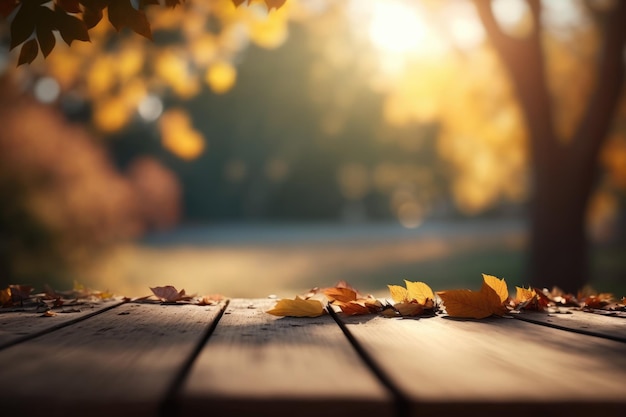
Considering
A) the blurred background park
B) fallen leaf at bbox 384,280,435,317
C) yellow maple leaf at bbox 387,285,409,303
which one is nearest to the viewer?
fallen leaf at bbox 384,280,435,317

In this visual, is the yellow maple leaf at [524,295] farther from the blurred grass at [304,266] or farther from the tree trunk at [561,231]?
the blurred grass at [304,266]

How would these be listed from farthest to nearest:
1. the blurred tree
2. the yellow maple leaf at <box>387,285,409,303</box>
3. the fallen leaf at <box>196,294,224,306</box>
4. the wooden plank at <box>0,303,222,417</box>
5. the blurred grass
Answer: the blurred grass, the blurred tree, the fallen leaf at <box>196,294,224,306</box>, the yellow maple leaf at <box>387,285,409,303</box>, the wooden plank at <box>0,303,222,417</box>

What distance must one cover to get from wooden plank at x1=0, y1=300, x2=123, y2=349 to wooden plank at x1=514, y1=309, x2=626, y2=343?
4.39 feet

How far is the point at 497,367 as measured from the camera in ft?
3.95

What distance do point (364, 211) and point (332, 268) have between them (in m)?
30.4

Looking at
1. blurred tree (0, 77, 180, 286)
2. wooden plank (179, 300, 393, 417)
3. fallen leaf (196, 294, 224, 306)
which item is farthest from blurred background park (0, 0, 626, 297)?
wooden plank (179, 300, 393, 417)

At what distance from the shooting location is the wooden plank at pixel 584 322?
5.45 ft

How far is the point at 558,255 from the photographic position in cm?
742

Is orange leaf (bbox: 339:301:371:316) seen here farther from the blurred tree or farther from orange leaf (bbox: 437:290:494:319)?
the blurred tree

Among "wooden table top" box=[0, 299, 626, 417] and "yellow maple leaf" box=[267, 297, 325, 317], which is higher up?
"yellow maple leaf" box=[267, 297, 325, 317]

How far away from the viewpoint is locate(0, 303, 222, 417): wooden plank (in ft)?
3.18

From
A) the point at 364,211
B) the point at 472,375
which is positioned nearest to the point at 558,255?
the point at 472,375

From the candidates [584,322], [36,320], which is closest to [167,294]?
[36,320]

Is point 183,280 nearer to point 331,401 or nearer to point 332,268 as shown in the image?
point 332,268
